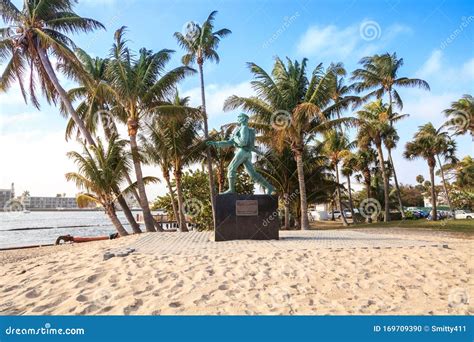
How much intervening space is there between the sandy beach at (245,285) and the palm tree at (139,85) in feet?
30.5

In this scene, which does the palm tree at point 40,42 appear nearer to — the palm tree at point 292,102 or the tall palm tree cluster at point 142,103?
the tall palm tree cluster at point 142,103

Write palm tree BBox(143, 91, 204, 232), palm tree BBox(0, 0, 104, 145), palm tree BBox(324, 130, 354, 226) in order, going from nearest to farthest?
palm tree BBox(0, 0, 104, 145) < palm tree BBox(143, 91, 204, 232) < palm tree BBox(324, 130, 354, 226)

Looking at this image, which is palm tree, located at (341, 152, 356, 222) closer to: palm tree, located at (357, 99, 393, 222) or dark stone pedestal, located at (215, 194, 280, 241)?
palm tree, located at (357, 99, 393, 222)

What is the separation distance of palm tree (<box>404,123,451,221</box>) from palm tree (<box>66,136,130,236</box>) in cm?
2457

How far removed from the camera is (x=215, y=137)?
23.4 meters

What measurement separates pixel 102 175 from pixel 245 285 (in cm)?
1270

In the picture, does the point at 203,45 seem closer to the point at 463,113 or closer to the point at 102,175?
the point at 102,175

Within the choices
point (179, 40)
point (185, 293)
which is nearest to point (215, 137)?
point (179, 40)

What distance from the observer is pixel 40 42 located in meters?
15.2

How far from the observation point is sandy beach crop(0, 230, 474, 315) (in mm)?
4258

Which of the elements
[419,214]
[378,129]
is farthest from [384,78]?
[419,214]

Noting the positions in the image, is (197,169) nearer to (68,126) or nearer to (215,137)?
(215,137)

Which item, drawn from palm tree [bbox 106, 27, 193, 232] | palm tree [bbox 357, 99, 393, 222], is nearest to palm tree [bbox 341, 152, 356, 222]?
palm tree [bbox 357, 99, 393, 222]
